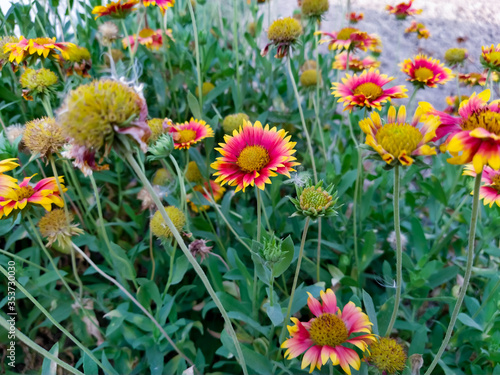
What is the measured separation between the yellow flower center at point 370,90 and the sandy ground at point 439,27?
0.61 m

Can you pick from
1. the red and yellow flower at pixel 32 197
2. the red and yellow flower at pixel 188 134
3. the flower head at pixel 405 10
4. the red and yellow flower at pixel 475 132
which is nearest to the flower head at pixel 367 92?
the red and yellow flower at pixel 475 132

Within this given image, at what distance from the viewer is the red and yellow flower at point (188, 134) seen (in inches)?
41.1

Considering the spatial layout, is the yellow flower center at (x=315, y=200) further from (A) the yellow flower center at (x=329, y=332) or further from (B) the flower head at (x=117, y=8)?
(B) the flower head at (x=117, y=8)

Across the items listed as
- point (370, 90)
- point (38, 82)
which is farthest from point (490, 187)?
point (38, 82)

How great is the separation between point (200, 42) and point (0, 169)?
140 centimetres

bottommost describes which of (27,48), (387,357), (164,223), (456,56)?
(387,357)

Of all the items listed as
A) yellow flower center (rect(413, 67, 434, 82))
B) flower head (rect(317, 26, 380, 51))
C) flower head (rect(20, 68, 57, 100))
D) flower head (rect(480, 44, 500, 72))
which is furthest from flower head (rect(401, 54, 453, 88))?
flower head (rect(20, 68, 57, 100))

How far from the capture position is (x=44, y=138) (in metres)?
0.91

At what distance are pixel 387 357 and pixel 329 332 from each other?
0.49 feet

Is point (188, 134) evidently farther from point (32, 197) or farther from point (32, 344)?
point (32, 344)

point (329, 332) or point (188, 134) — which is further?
point (188, 134)

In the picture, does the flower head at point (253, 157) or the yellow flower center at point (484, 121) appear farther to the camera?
the flower head at point (253, 157)

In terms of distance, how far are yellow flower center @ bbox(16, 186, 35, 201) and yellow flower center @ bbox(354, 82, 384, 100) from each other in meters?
0.96

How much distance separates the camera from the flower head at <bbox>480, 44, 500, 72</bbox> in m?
1.24
